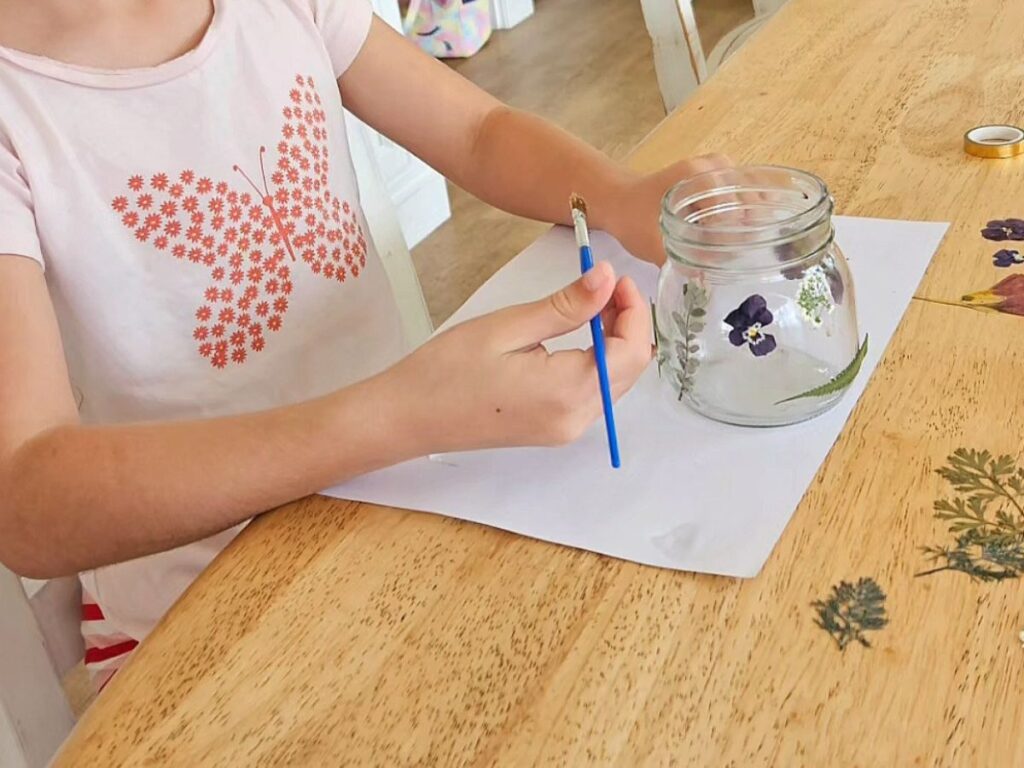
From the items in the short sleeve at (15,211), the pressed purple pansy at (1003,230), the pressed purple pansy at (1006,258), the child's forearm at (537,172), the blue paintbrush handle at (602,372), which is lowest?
the pressed purple pansy at (1003,230)

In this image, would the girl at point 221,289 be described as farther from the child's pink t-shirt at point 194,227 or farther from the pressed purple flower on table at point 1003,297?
the pressed purple flower on table at point 1003,297

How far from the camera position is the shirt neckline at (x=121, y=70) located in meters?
0.77

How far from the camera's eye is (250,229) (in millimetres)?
845

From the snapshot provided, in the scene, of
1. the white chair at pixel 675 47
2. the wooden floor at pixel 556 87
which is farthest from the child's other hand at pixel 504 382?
the wooden floor at pixel 556 87

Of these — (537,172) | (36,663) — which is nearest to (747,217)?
(537,172)

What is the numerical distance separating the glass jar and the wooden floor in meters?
1.60

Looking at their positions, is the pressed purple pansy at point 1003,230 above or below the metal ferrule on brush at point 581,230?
below

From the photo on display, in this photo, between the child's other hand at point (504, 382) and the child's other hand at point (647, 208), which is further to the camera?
the child's other hand at point (647, 208)

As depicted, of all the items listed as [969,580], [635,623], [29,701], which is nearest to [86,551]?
[29,701]

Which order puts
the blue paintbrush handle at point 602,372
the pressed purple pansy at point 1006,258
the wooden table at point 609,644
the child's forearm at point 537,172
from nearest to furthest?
the wooden table at point 609,644 → the blue paintbrush handle at point 602,372 → the pressed purple pansy at point 1006,258 → the child's forearm at point 537,172

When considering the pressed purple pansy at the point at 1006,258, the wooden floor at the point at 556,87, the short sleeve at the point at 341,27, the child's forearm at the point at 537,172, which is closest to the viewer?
the pressed purple pansy at the point at 1006,258

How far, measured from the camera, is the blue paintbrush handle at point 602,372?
546 mm

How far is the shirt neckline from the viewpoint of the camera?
77 centimetres

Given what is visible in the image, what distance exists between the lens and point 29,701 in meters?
0.71
